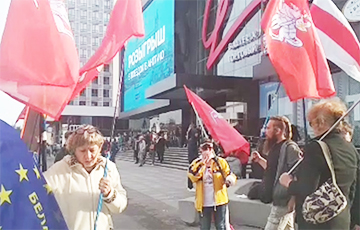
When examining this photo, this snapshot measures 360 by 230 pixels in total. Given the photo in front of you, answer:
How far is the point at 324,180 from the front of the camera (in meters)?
3.22

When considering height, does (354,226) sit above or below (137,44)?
below

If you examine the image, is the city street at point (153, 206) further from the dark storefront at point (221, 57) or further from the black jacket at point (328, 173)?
the dark storefront at point (221, 57)

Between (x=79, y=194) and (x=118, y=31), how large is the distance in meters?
1.42

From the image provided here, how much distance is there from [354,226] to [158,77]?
35.2 m

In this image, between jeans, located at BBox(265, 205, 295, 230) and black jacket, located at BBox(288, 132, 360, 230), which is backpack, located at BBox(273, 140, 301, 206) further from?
black jacket, located at BBox(288, 132, 360, 230)

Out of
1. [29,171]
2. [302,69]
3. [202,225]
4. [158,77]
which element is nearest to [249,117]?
[158,77]

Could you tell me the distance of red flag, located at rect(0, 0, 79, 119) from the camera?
2953mm

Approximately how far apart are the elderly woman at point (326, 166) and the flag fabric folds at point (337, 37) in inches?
40.4

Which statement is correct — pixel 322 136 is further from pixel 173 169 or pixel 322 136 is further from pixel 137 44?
pixel 137 44

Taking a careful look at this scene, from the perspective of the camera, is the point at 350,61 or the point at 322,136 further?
the point at 350,61

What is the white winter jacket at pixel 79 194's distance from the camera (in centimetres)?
321

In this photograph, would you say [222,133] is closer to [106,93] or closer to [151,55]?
[151,55]

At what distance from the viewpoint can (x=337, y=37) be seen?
4.54 m

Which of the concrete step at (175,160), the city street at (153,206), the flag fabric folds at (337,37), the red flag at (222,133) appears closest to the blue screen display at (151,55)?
the concrete step at (175,160)
